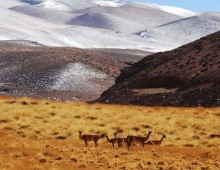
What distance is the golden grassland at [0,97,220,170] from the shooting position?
17.6m

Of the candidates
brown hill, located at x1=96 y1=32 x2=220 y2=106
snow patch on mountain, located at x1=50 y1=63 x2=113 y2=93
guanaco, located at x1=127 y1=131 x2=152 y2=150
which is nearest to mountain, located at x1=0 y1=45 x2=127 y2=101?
snow patch on mountain, located at x1=50 y1=63 x2=113 y2=93

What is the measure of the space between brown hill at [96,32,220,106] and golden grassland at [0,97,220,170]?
55.8 feet

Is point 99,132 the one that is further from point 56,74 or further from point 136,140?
point 56,74

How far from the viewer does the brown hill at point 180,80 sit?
2007 inches

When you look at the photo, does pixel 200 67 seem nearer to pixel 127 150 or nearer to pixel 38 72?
pixel 127 150

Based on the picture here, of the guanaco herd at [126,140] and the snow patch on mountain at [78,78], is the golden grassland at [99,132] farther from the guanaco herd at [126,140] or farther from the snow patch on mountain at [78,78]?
the snow patch on mountain at [78,78]

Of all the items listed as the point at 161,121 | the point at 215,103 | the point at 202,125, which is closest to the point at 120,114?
the point at 161,121

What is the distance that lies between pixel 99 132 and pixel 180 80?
36487mm

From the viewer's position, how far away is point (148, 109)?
3397cm

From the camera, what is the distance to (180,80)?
61.6 meters

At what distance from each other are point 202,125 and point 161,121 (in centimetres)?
238

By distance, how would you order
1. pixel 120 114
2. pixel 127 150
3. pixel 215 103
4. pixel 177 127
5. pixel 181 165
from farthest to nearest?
1. pixel 215 103
2. pixel 120 114
3. pixel 177 127
4. pixel 127 150
5. pixel 181 165

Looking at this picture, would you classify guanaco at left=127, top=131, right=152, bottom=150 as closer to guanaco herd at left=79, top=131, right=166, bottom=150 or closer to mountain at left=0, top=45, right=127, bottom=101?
guanaco herd at left=79, top=131, right=166, bottom=150

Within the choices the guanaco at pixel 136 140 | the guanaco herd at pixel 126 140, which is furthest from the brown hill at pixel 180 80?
the guanaco at pixel 136 140
